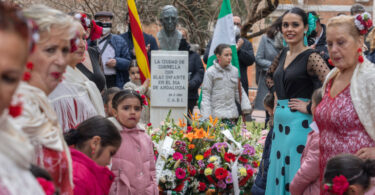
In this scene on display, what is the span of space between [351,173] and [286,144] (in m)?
1.59

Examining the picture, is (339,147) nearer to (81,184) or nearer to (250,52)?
(81,184)

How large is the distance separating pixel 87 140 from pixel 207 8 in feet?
Result: 47.3

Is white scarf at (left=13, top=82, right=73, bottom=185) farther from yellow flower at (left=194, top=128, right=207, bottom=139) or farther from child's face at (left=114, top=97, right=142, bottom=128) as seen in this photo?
yellow flower at (left=194, top=128, right=207, bottom=139)

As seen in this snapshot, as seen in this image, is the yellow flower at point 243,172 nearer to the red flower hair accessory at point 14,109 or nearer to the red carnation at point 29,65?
the red carnation at point 29,65

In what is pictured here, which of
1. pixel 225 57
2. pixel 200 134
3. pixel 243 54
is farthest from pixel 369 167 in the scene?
pixel 243 54

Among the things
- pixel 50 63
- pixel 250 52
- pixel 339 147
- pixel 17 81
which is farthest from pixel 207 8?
pixel 17 81

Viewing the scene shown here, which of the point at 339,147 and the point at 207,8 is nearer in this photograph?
the point at 339,147

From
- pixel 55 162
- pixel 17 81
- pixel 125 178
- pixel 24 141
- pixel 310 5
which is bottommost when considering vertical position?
pixel 125 178

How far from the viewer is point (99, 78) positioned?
5.12 metres

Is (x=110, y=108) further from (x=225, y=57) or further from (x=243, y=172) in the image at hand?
(x=225, y=57)

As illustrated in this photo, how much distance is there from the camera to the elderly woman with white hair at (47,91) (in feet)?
7.70

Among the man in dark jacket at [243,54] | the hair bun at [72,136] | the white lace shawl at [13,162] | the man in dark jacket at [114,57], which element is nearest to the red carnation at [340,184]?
the hair bun at [72,136]

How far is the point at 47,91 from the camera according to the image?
268 centimetres

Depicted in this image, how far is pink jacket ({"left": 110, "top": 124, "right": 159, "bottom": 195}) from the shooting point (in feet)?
16.1
